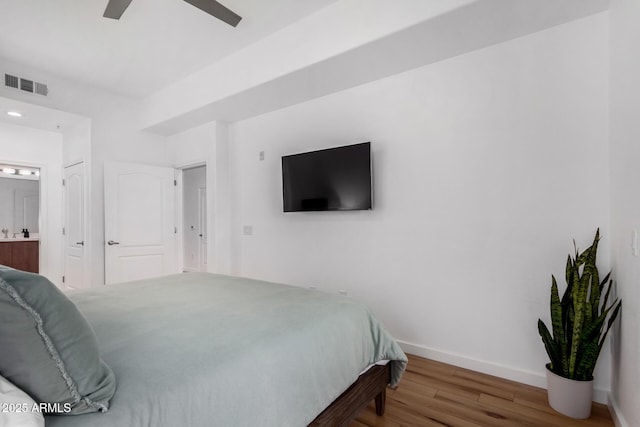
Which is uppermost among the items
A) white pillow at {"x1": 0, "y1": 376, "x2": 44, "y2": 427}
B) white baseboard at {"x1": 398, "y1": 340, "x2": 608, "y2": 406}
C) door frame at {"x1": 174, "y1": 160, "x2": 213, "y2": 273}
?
door frame at {"x1": 174, "y1": 160, "x2": 213, "y2": 273}

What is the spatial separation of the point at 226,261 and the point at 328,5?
3021 millimetres

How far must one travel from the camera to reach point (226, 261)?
160 inches

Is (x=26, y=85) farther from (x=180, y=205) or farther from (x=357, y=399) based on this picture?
(x=357, y=399)

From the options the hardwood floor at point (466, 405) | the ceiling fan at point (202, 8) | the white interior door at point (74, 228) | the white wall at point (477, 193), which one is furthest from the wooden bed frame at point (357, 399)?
the white interior door at point (74, 228)

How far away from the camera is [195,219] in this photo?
22.0ft

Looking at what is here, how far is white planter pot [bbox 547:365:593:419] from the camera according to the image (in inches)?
72.2

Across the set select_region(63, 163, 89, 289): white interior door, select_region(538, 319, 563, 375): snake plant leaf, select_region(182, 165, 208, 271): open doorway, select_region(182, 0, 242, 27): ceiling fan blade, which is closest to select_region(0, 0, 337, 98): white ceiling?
select_region(182, 0, 242, 27): ceiling fan blade

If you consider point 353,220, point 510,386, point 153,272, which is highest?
point 353,220

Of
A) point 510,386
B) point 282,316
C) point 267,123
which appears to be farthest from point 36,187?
point 510,386

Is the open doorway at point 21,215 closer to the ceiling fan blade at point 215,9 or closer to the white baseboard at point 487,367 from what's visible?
the ceiling fan blade at point 215,9

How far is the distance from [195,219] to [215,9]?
515 cm

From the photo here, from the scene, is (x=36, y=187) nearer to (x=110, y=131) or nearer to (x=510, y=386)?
(x=110, y=131)

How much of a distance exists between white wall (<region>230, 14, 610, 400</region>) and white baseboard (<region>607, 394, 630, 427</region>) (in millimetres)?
121

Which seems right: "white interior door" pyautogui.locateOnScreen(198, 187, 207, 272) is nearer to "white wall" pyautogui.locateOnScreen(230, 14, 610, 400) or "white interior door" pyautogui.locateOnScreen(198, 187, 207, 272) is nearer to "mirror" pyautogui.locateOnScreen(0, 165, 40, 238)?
"mirror" pyautogui.locateOnScreen(0, 165, 40, 238)
